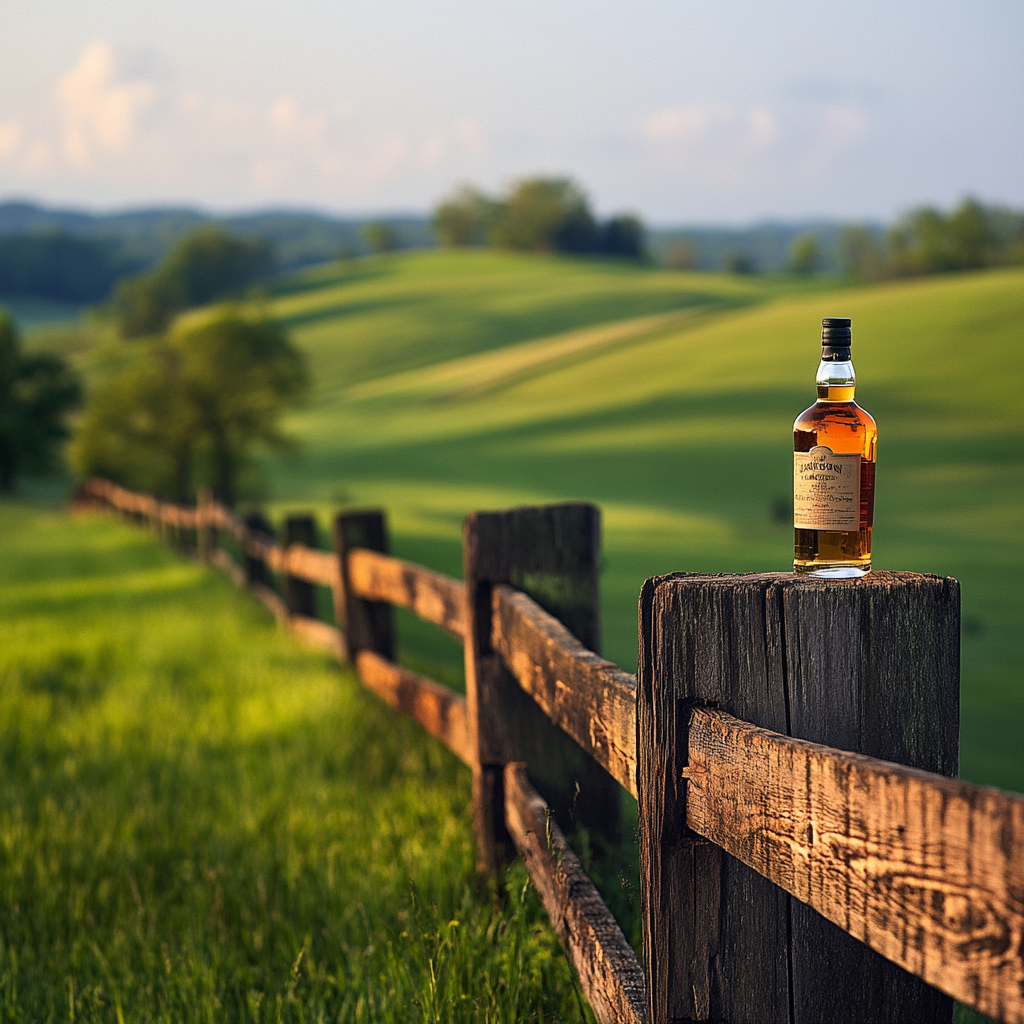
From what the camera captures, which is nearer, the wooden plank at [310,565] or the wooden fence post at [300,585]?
the wooden plank at [310,565]

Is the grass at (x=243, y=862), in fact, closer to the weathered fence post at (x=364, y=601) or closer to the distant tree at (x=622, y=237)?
the weathered fence post at (x=364, y=601)

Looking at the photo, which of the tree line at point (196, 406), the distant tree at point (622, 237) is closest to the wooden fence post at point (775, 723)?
the tree line at point (196, 406)

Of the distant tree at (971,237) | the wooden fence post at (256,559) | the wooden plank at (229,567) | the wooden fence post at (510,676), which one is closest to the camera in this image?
the wooden fence post at (510,676)

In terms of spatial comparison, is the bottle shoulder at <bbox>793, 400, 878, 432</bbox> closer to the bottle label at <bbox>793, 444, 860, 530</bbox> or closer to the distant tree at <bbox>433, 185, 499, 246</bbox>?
the bottle label at <bbox>793, 444, 860, 530</bbox>

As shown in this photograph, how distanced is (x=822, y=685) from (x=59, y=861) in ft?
9.84

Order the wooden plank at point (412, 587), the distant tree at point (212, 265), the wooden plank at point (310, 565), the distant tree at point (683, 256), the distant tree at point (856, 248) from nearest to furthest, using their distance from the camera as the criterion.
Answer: the wooden plank at point (412, 587)
the wooden plank at point (310, 565)
the distant tree at point (212, 265)
the distant tree at point (856, 248)
the distant tree at point (683, 256)

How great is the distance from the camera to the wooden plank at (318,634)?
6445 millimetres

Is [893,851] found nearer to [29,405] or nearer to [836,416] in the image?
[836,416]

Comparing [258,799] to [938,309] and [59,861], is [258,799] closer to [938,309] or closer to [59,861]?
[59,861]

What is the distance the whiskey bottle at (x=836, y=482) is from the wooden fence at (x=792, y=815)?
144 millimetres

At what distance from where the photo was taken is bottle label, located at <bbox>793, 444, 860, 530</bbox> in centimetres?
174

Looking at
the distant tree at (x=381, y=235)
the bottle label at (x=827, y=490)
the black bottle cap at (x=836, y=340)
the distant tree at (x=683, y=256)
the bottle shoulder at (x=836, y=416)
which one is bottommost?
the bottle label at (x=827, y=490)

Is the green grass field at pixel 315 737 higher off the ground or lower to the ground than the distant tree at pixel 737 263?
lower

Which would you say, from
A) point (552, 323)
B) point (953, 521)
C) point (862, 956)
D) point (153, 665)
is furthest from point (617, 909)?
point (552, 323)
